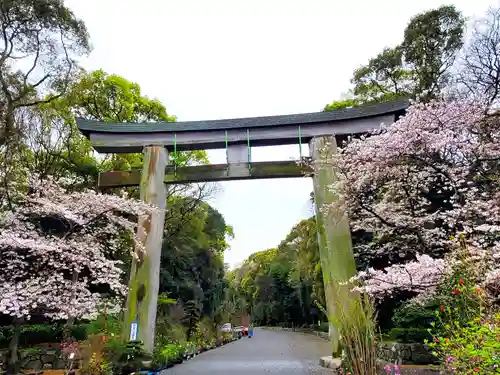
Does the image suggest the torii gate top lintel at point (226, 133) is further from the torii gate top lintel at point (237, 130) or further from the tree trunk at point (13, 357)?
the tree trunk at point (13, 357)

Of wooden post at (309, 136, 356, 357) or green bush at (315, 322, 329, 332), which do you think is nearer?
wooden post at (309, 136, 356, 357)

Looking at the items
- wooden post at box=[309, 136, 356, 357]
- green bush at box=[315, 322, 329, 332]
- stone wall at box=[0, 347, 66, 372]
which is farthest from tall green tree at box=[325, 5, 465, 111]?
green bush at box=[315, 322, 329, 332]

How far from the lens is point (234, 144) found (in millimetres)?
10445

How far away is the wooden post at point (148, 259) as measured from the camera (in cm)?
883

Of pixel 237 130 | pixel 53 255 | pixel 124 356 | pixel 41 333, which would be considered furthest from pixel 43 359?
pixel 237 130

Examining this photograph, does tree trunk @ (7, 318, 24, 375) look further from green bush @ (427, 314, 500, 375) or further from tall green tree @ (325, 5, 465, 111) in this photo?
tall green tree @ (325, 5, 465, 111)

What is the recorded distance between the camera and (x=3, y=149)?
11.5 m

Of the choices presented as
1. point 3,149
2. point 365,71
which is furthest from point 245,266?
point 3,149

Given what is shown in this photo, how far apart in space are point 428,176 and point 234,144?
15.8ft

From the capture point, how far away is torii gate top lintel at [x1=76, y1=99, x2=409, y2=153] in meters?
10.3

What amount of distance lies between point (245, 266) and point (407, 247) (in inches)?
1837

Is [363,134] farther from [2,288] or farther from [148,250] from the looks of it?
[2,288]

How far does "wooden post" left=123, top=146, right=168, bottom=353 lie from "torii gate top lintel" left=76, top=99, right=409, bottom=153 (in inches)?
19.9

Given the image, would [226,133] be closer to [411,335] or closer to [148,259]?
[148,259]
